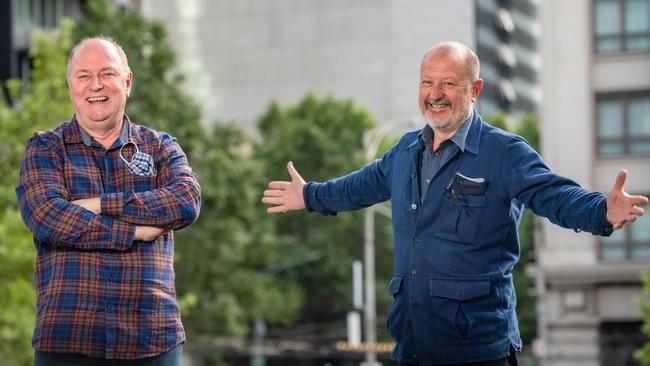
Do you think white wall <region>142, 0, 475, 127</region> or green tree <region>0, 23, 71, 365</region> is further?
white wall <region>142, 0, 475, 127</region>

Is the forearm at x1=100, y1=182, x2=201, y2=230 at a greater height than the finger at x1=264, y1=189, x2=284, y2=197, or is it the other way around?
the finger at x1=264, y1=189, x2=284, y2=197

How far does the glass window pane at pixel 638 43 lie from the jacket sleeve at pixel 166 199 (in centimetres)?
4255

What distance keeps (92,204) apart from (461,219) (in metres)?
1.36

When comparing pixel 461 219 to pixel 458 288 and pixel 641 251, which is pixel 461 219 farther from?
pixel 641 251

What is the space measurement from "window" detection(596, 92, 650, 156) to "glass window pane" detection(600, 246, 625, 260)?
123 inches

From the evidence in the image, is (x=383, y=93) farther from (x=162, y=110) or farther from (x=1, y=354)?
(x=1, y=354)

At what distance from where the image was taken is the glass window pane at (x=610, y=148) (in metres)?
46.6

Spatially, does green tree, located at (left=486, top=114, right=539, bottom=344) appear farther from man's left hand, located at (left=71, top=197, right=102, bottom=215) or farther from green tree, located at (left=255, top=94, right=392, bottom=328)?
man's left hand, located at (left=71, top=197, right=102, bottom=215)

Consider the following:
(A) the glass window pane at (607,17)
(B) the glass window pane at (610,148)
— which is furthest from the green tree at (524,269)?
(A) the glass window pane at (607,17)

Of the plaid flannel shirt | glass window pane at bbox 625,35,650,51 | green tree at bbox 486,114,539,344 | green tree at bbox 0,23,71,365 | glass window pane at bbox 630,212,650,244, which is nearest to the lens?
the plaid flannel shirt

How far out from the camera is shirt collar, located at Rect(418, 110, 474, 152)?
540 centimetres

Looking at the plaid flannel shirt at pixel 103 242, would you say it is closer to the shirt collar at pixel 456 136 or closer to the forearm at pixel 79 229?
the forearm at pixel 79 229

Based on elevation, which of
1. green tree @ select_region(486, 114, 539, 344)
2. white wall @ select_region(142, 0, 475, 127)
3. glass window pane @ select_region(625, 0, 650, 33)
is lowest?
green tree @ select_region(486, 114, 539, 344)

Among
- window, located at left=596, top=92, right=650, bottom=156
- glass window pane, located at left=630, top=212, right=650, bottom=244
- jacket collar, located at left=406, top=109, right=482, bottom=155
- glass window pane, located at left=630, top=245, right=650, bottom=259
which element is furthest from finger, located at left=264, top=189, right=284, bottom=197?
window, located at left=596, top=92, right=650, bottom=156
